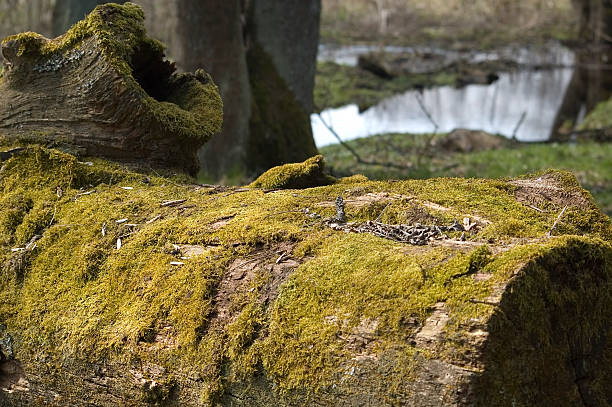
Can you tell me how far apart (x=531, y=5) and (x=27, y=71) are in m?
31.6

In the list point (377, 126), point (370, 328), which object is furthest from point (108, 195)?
point (377, 126)

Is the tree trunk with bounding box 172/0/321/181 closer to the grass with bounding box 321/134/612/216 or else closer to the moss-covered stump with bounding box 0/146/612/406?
the grass with bounding box 321/134/612/216

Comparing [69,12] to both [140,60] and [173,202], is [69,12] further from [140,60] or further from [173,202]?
[173,202]

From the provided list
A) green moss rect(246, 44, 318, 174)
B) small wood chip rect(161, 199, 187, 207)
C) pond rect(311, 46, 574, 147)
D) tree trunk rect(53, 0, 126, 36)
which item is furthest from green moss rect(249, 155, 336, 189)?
pond rect(311, 46, 574, 147)

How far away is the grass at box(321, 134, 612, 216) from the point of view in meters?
10.4

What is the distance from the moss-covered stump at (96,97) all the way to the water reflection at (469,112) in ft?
34.1

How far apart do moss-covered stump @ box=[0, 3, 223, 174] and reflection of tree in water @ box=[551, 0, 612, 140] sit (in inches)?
544

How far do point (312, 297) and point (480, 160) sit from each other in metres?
9.99

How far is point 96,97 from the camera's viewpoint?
391 cm

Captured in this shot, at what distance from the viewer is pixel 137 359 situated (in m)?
2.78

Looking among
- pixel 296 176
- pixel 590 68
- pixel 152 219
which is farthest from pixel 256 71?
pixel 590 68

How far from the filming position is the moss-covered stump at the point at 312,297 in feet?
7.43

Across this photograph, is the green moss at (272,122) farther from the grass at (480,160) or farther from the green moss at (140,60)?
the green moss at (140,60)

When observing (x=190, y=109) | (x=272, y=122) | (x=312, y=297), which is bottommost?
(x=272, y=122)
